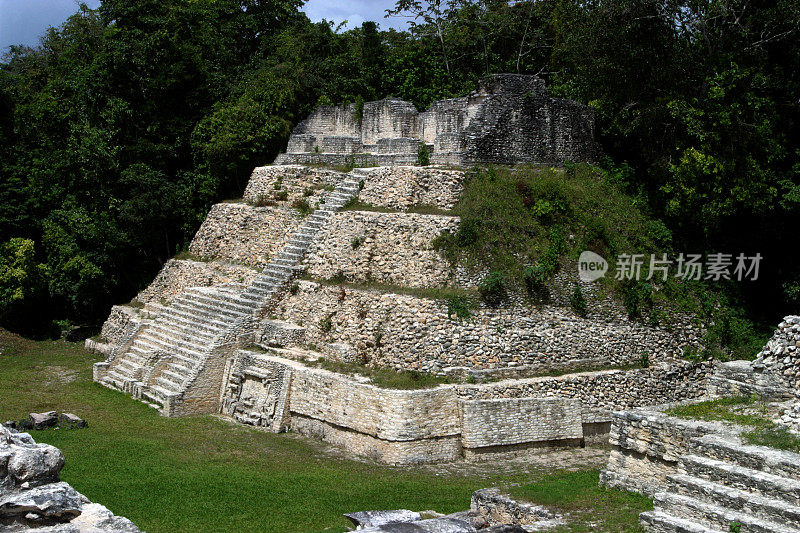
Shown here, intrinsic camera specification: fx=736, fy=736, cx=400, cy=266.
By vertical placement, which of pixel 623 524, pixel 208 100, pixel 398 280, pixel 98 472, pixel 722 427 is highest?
pixel 208 100

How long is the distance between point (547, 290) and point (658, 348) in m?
3.12

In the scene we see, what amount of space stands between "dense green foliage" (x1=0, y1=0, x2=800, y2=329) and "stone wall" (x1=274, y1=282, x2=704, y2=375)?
1.21 m

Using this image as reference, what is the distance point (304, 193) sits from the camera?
71.6 ft

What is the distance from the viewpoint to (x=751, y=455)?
9984 millimetres

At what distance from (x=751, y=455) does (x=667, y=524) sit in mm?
1674

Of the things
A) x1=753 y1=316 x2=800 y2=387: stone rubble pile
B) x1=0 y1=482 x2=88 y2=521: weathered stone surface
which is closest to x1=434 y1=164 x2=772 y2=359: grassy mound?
x1=753 y1=316 x2=800 y2=387: stone rubble pile

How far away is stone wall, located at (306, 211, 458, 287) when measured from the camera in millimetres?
16750

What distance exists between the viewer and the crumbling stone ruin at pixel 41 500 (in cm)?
849

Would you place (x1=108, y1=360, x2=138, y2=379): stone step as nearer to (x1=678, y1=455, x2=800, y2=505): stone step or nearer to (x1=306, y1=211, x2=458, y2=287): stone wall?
(x1=306, y1=211, x2=458, y2=287): stone wall

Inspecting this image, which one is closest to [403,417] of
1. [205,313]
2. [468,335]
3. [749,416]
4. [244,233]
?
[468,335]

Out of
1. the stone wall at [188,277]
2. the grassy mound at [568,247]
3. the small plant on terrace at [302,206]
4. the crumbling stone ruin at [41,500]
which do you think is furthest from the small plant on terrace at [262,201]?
the crumbling stone ruin at [41,500]

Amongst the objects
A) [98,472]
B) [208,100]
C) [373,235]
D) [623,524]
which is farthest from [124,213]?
→ [623,524]

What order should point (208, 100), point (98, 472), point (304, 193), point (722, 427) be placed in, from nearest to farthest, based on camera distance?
point (722, 427)
point (98, 472)
point (304, 193)
point (208, 100)

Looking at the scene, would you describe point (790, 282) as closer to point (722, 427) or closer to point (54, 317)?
point (722, 427)
